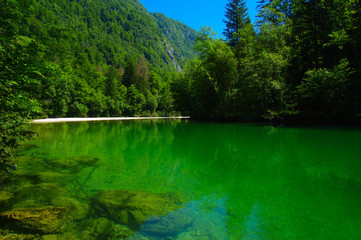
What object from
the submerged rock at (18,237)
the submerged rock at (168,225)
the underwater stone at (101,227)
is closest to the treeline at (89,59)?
the submerged rock at (18,237)

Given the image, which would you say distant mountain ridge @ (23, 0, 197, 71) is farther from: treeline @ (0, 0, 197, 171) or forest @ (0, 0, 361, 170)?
forest @ (0, 0, 361, 170)

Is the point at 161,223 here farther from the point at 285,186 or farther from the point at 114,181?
the point at 285,186

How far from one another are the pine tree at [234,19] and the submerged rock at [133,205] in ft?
109

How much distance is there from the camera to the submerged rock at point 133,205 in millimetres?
3311

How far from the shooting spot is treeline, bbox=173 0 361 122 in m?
19.1

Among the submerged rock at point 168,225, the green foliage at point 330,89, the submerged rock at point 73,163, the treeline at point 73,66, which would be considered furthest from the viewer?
the green foliage at point 330,89

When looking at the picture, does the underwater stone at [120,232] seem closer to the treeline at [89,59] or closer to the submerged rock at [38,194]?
the submerged rock at [38,194]

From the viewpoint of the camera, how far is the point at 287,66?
942 inches

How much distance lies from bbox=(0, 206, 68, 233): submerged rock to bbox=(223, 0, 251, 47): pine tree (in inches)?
1353

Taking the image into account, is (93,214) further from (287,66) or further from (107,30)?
(107,30)

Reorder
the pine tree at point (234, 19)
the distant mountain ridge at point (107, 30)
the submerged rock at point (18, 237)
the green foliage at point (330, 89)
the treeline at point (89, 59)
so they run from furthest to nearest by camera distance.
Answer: the distant mountain ridge at point (107, 30) < the pine tree at point (234, 19) < the green foliage at point (330, 89) < the treeline at point (89, 59) < the submerged rock at point (18, 237)

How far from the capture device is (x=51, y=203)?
380 centimetres

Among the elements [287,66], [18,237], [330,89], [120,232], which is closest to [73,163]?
[18,237]

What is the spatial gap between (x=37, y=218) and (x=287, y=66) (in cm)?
2652
